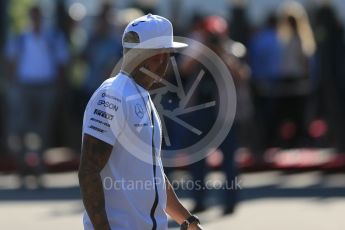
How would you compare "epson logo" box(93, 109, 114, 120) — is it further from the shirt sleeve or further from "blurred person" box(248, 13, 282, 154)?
"blurred person" box(248, 13, 282, 154)

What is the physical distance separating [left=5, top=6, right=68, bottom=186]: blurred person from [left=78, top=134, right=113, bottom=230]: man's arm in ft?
29.7

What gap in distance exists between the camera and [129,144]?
4.84 metres

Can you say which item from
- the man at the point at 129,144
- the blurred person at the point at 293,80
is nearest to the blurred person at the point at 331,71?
the blurred person at the point at 293,80

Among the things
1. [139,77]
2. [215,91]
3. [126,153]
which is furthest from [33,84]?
[126,153]

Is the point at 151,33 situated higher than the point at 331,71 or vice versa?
the point at 151,33

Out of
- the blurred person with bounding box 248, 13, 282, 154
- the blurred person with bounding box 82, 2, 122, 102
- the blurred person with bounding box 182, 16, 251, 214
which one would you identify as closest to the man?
the blurred person with bounding box 182, 16, 251, 214

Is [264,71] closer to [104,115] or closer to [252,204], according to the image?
[252,204]

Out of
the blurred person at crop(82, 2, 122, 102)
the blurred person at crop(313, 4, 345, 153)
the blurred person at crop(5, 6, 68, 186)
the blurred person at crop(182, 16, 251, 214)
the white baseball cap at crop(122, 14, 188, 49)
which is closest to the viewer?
the white baseball cap at crop(122, 14, 188, 49)

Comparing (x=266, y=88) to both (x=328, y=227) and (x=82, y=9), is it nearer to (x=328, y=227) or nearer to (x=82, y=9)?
(x=82, y=9)

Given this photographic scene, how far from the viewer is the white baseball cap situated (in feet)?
16.2

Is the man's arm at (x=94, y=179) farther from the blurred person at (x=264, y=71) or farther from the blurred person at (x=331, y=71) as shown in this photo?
the blurred person at (x=331, y=71)

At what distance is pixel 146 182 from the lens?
494cm

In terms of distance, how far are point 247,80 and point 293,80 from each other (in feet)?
5.72

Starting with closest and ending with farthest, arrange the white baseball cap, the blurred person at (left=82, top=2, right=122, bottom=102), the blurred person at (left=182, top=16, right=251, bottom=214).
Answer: the white baseball cap, the blurred person at (left=182, top=16, right=251, bottom=214), the blurred person at (left=82, top=2, right=122, bottom=102)
